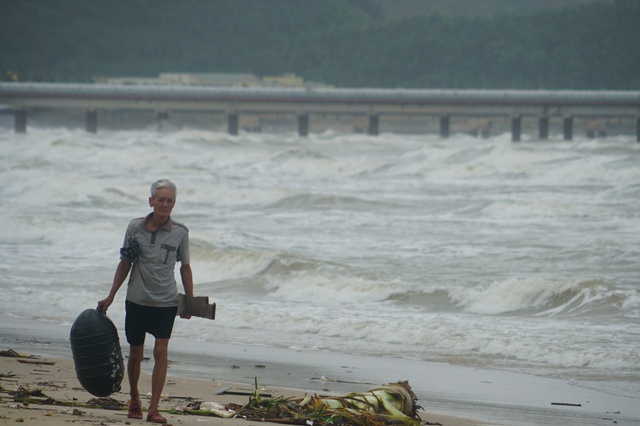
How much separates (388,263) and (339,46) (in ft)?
523

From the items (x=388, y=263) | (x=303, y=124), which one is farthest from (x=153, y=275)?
(x=303, y=124)

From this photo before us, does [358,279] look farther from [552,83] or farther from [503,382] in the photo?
[552,83]

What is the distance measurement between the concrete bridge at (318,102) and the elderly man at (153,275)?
3340 inches

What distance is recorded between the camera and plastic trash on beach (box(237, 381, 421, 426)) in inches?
275

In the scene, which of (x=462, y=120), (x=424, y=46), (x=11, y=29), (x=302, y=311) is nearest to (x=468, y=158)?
(x=302, y=311)

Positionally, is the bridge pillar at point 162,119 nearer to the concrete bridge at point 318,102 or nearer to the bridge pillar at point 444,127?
the concrete bridge at point 318,102

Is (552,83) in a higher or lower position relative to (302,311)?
higher

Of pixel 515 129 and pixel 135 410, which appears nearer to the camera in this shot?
pixel 135 410

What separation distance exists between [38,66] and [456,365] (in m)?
164

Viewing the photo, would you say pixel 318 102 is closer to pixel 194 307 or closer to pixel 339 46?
pixel 339 46

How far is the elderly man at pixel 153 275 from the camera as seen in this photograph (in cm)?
678

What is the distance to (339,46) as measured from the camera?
177 m

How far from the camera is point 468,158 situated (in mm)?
60750

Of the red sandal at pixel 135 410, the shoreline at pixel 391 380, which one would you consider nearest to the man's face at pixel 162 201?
the red sandal at pixel 135 410
